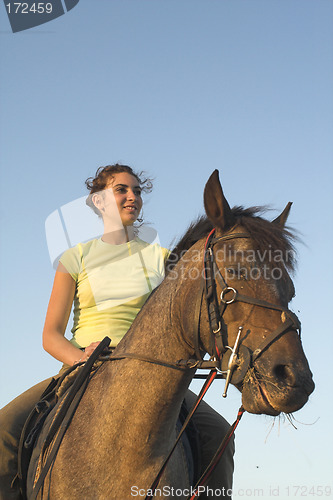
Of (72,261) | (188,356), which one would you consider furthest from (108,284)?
(188,356)

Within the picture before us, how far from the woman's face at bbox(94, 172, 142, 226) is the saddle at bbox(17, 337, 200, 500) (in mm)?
1815

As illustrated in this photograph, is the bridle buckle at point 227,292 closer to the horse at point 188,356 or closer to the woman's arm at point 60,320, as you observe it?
the horse at point 188,356

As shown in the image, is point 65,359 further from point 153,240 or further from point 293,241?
point 293,241

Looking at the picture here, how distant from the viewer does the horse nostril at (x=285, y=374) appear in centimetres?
400

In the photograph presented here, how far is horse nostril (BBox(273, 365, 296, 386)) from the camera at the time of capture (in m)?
4.00

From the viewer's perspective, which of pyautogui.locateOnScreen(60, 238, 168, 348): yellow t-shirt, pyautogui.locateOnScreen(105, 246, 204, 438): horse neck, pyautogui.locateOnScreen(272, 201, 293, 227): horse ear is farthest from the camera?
pyautogui.locateOnScreen(60, 238, 168, 348): yellow t-shirt

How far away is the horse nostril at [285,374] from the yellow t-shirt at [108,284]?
87.5 inches

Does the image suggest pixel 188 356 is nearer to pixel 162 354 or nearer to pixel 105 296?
pixel 162 354

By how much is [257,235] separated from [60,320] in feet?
7.95

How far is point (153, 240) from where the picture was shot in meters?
6.96

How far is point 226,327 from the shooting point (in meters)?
4.41

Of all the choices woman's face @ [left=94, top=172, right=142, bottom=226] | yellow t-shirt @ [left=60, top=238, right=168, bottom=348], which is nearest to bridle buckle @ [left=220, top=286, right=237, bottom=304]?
yellow t-shirt @ [left=60, top=238, right=168, bottom=348]

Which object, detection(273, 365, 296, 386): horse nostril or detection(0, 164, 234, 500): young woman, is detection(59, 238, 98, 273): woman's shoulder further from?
detection(273, 365, 296, 386): horse nostril

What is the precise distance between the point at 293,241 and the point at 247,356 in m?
1.22
